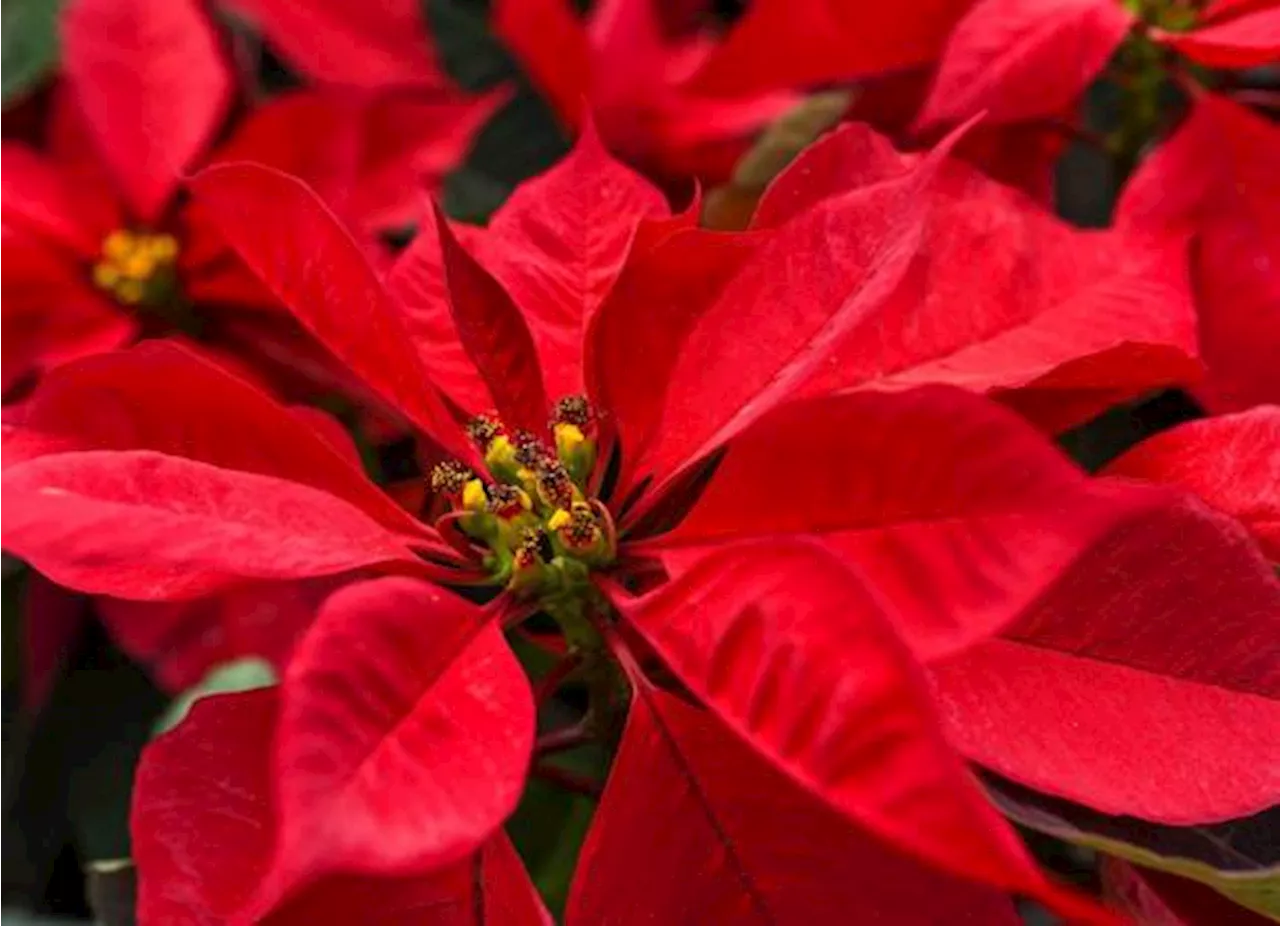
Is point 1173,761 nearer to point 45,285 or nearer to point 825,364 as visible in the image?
point 825,364

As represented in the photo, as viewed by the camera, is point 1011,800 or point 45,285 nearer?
point 1011,800

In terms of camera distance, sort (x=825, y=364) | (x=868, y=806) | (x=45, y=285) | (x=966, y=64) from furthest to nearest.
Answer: (x=45, y=285) → (x=966, y=64) → (x=825, y=364) → (x=868, y=806)

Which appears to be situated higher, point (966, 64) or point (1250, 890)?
point (966, 64)

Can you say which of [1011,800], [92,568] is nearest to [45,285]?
[92,568]

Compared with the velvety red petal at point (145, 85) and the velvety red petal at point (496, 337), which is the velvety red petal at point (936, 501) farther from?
the velvety red petal at point (145, 85)

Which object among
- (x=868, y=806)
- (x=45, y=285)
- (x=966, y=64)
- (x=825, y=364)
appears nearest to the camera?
(x=868, y=806)

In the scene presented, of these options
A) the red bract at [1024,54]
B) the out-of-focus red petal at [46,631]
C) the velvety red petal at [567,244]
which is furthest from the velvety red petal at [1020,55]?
the out-of-focus red petal at [46,631]

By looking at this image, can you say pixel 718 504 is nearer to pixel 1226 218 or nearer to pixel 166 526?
pixel 166 526
